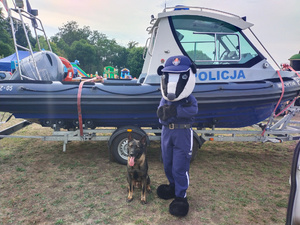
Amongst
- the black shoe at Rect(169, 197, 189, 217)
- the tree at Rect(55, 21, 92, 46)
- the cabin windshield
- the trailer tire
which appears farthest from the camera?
the tree at Rect(55, 21, 92, 46)

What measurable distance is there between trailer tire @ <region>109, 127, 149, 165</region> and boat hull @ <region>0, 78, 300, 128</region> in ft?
0.98

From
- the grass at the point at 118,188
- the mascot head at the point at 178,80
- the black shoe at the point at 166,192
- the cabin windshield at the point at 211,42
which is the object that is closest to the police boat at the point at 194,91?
the cabin windshield at the point at 211,42

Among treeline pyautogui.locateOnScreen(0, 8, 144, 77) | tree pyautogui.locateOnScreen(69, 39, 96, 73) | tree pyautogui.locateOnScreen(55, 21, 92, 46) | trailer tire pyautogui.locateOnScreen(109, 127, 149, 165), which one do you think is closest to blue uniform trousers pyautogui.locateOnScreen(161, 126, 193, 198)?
trailer tire pyautogui.locateOnScreen(109, 127, 149, 165)

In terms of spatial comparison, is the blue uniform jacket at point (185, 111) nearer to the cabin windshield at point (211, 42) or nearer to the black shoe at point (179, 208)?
the black shoe at point (179, 208)

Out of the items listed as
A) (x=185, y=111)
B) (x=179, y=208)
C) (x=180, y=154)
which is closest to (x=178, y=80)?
(x=185, y=111)

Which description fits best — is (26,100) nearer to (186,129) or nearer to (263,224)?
(186,129)

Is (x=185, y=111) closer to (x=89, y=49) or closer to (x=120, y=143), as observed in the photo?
(x=120, y=143)

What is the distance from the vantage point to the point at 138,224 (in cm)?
227

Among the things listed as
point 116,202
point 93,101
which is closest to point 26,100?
point 93,101

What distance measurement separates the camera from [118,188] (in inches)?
118

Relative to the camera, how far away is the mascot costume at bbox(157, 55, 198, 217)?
8.24 feet

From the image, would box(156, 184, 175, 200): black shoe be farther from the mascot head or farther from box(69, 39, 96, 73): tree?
box(69, 39, 96, 73): tree

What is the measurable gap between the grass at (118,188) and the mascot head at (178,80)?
141 centimetres

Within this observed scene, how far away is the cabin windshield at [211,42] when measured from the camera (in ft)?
12.5
